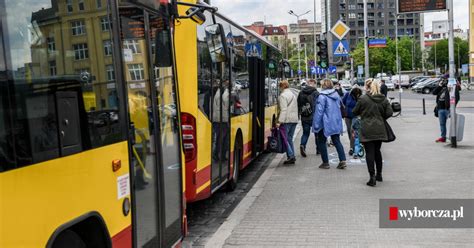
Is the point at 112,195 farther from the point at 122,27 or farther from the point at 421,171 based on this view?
the point at 421,171

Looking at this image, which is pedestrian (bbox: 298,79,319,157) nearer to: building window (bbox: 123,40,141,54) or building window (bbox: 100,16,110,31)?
building window (bbox: 123,40,141,54)

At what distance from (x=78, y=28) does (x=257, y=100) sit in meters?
8.74

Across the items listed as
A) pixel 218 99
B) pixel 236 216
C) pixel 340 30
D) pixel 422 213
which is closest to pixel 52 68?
pixel 236 216

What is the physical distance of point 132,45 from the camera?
441 centimetres

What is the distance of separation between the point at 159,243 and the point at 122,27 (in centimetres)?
184

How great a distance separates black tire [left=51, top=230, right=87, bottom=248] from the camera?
10.4 feet

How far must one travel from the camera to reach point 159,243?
4754 millimetres

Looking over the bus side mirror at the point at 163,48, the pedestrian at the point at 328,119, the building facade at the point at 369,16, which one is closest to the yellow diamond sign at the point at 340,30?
the pedestrian at the point at 328,119

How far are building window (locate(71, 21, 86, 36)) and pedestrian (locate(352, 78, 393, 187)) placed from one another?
6.41 metres

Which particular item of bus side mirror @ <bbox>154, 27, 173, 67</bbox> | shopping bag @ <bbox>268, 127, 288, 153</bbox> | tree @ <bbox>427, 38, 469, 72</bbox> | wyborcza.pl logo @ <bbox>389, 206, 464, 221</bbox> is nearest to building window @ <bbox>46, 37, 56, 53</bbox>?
bus side mirror @ <bbox>154, 27, 173, 67</bbox>

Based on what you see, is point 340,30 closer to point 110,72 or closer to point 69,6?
point 110,72

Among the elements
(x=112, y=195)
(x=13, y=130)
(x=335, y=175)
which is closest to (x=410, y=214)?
(x=335, y=175)

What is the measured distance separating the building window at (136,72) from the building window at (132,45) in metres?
0.12

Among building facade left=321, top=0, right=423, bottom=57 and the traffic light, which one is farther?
building facade left=321, top=0, right=423, bottom=57
